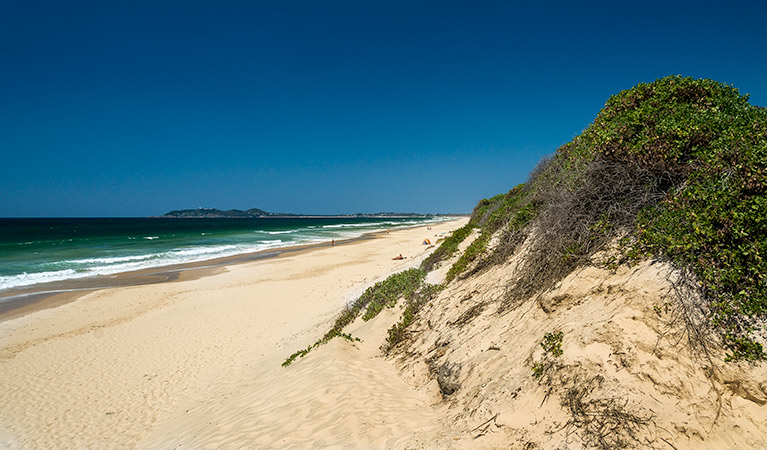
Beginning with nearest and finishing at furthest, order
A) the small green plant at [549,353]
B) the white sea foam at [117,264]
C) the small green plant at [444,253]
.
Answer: the small green plant at [549,353] → the small green plant at [444,253] → the white sea foam at [117,264]

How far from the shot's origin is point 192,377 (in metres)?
8.43

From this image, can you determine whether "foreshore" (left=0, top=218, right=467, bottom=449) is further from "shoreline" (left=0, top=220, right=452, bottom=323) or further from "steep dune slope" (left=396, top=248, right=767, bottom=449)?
"steep dune slope" (left=396, top=248, right=767, bottom=449)

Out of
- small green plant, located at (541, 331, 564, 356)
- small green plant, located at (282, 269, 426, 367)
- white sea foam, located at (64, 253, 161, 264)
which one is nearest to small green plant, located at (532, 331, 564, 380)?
small green plant, located at (541, 331, 564, 356)

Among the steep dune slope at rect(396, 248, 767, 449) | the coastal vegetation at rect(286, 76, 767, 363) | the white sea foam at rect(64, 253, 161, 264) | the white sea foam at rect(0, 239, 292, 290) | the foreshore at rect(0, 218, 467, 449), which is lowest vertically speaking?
the foreshore at rect(0, 218, 467, 449)

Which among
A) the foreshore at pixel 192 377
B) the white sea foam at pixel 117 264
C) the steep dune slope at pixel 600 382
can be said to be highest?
the steep dune slope at pixel 600 382

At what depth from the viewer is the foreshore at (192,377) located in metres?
4.77

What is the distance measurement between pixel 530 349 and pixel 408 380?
2.20 meters

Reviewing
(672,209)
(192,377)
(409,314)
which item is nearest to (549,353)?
(672,209)

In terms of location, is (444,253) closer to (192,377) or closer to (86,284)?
(192,377)

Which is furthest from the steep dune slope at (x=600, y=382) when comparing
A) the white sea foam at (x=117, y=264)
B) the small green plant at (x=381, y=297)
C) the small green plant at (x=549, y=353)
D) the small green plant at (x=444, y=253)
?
the white sea foam at (x=117, y=264)

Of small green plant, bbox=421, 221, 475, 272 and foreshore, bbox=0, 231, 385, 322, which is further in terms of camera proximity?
foreshore, bbox=0, 231, 385, 322

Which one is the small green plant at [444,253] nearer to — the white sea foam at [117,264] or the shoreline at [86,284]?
the shoreline at [86,284]

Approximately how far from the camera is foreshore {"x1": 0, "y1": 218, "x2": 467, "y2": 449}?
4.77m

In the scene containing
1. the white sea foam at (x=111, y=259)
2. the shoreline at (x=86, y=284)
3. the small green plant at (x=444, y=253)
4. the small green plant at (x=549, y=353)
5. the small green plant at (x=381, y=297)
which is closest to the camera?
the small green plant at (x=549, y=353)
